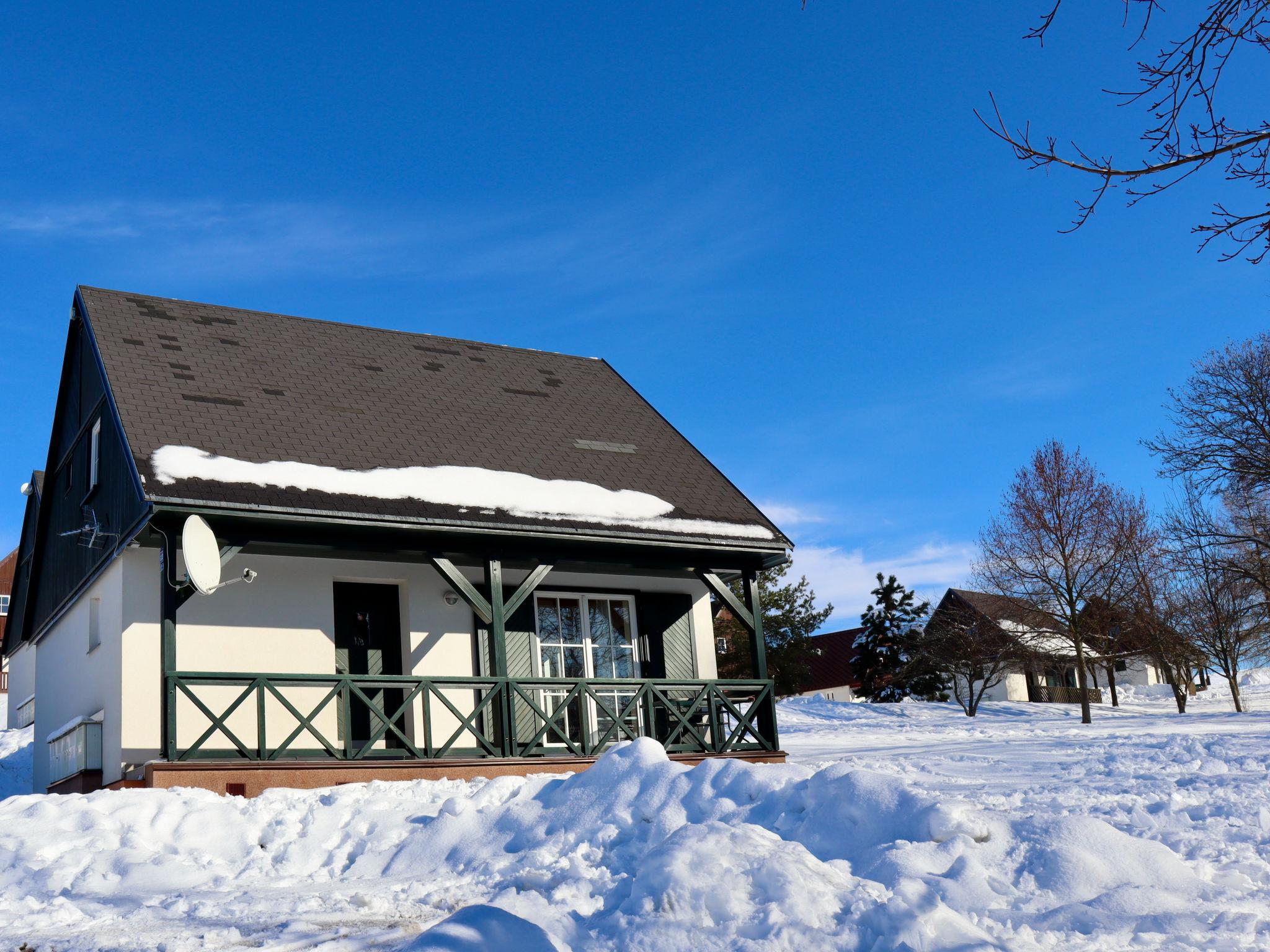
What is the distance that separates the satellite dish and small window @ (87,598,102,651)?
3.24 m

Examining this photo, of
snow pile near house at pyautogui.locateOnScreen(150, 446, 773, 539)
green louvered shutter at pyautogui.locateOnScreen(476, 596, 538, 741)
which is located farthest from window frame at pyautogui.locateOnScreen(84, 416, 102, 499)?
green louvered shutter at pyautogui.locateOnScreen(476, 596, 538, 741)

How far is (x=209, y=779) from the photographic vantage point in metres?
11.0

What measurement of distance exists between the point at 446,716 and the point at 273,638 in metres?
2.21

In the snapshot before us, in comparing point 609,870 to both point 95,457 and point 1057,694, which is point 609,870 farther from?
point 1057,694

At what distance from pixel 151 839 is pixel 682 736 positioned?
763 cm

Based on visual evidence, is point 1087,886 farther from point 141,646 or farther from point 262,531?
point 141,646

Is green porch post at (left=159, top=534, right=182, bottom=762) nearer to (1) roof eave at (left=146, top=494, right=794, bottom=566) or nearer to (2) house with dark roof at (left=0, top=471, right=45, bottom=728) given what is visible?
(1) roof eave at (left=146, top=494, right=794, bottom=566)

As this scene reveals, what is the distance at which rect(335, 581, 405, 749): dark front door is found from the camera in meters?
13.5

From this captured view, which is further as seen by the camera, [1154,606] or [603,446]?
[1154,606]

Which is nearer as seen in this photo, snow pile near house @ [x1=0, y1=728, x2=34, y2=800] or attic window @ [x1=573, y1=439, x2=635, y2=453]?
attic window @ [x1=573, y1=439, x2=635, y2=453]

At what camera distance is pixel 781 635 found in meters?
38.5

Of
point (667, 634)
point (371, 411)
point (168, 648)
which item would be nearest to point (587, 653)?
point (667, 634)

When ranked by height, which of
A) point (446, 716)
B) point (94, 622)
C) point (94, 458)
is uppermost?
point (94, 458)

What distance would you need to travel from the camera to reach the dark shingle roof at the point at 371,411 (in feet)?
41.7
